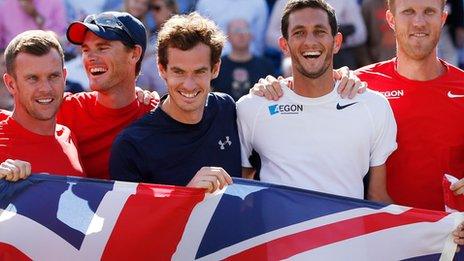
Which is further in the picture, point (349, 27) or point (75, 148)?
point (349, 27)

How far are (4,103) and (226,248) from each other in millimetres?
4553

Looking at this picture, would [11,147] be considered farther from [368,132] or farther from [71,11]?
[71,11]

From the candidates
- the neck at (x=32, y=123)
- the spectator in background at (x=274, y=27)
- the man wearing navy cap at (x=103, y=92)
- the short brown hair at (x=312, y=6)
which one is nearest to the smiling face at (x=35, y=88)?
the neck at (x=32, y=123)

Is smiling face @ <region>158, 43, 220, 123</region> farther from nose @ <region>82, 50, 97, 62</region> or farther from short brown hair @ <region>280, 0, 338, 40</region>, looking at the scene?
nose @ <region>82, 50, 97, 62</region>

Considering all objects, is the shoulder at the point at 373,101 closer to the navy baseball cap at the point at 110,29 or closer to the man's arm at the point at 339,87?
the man's arm at the point at 339,87

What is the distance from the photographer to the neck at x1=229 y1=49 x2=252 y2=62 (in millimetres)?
10156

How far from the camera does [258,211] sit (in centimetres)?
533

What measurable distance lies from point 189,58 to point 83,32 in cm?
91

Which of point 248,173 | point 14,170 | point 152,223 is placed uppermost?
point 14,170

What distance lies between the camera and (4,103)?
9.35 meters

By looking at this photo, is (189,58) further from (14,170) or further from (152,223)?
(14,170)

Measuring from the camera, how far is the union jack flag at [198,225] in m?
5.26

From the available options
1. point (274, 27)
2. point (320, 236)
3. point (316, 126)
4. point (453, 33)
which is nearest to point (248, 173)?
point (316, 126)

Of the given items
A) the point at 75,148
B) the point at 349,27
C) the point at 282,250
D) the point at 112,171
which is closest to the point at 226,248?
the point at 282,250
